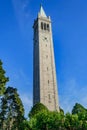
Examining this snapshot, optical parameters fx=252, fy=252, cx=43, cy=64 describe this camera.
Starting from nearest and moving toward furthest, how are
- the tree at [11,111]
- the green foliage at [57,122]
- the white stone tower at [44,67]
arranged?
the green foliage at [57,122] → the tree at [11,111] → the white stone tower at [44,67]

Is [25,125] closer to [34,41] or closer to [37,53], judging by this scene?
[37,53]

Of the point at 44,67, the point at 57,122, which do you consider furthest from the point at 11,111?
the point at 44,67

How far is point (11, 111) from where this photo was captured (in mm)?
45844

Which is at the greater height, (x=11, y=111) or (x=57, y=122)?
(x=11, y=111)

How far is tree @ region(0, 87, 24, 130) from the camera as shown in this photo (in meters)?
44.8

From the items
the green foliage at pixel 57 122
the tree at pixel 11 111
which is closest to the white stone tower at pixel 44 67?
the tree at pixel 11 111

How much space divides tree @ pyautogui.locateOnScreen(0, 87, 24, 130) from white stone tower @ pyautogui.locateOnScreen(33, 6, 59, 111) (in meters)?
20.0

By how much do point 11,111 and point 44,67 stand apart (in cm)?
2813

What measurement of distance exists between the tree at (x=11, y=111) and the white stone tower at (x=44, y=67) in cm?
2003

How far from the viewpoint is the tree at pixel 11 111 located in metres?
44.8

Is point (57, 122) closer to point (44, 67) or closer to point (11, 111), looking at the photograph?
point (11, 111)

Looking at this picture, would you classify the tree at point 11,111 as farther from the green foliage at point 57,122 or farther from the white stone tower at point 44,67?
the white stone tower at point 44,67

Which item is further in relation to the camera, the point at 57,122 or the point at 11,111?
the point at 11,111

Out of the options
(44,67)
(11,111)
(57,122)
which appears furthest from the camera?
(44,67)
